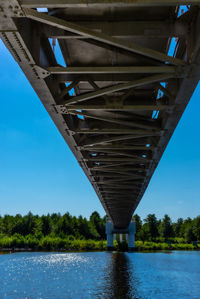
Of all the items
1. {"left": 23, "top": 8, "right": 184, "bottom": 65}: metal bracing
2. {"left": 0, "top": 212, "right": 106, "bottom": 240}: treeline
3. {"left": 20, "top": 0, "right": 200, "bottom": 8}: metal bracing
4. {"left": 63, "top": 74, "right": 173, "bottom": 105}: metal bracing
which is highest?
{"left": 0, "top": 212, "right": 106, "bottom": 240}: treeline

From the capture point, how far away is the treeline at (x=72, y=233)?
11256 cm

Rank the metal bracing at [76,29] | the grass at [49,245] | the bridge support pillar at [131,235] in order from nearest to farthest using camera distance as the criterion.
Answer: the metal bracing at [76,29] → the bridge support pillar at [131,235] → the grass at [49,245]

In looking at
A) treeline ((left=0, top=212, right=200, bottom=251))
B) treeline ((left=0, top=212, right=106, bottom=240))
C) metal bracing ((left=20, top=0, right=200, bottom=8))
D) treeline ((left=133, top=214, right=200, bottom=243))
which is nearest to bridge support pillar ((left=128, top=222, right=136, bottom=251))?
treeline ((left=0, top=212, right=200, bottom=251))

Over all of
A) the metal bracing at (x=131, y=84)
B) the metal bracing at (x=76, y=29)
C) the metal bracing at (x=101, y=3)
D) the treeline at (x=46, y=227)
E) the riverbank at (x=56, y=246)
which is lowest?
the metal bracing at (x=101, y=3)

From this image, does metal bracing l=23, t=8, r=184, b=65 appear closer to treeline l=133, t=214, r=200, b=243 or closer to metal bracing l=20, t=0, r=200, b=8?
metal bracing l=20, t=0, r=200, b=8

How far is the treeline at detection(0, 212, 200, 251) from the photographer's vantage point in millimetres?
112562

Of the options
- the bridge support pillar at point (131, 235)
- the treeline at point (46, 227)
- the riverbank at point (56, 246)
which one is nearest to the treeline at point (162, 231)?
the treeline at point (46, 227)

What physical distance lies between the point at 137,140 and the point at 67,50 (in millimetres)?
7691

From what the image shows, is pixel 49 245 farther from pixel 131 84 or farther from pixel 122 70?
pixel 122 70

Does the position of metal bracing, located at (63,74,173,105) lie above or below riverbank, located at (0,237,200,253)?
below

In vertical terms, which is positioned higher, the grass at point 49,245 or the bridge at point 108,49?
the grass at point 49,245

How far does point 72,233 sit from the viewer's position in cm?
13775

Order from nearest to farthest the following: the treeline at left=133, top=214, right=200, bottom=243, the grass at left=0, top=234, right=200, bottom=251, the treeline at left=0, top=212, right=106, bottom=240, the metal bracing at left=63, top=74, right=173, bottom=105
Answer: the metal bracing at left=63, top=74, right=173, bottom=105
the grass at left=0, top=234, right=200, bottom=251
the treeline at left=0, top=212, right=106, bottom=240
the treeline at left=133, top=214, right=200, bottom=243

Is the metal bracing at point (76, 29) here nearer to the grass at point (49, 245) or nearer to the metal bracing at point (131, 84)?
the metal bracing at point (131, 84)
